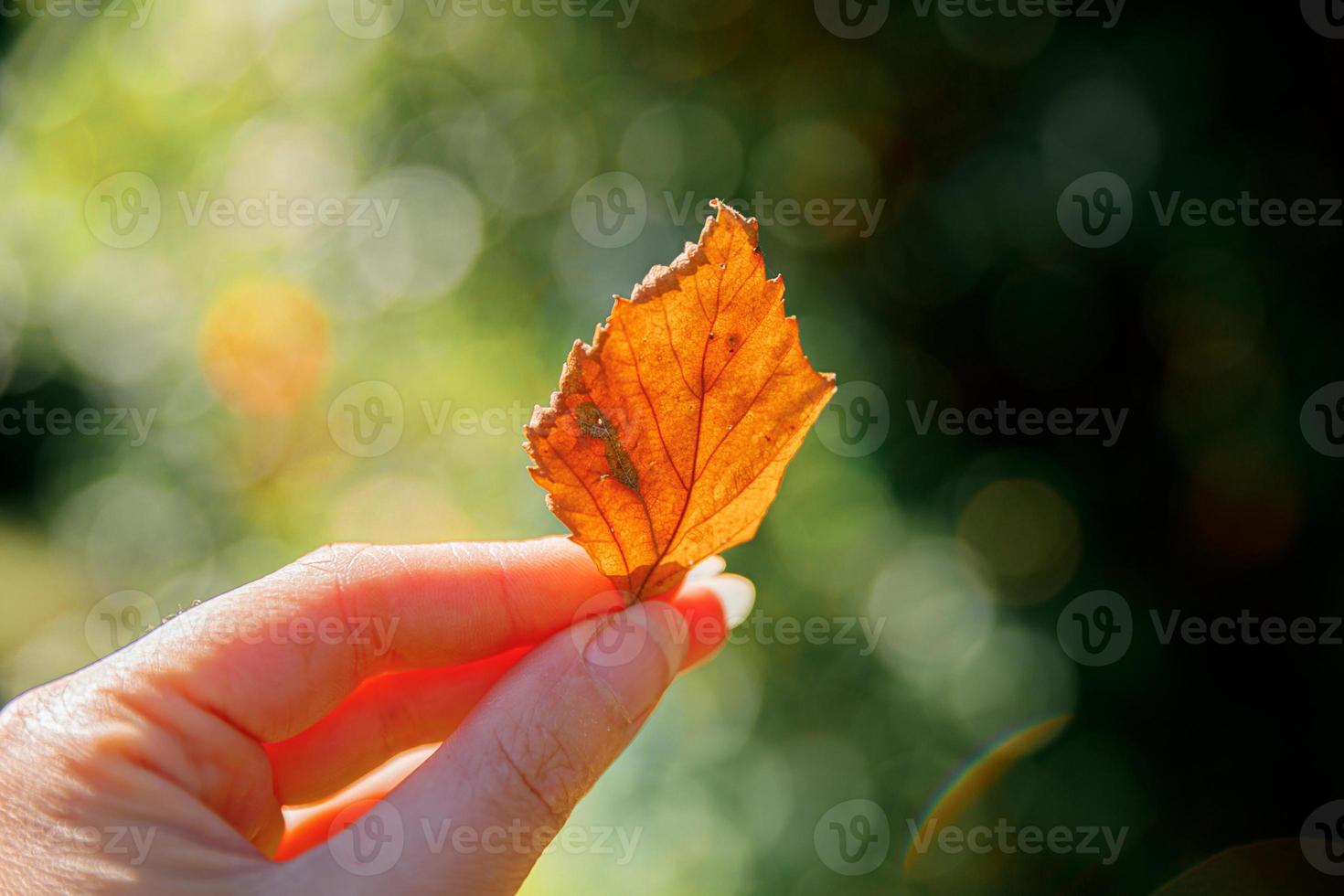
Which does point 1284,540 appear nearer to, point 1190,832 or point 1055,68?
point 1190,832

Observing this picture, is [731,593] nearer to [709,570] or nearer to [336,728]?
[709,570]

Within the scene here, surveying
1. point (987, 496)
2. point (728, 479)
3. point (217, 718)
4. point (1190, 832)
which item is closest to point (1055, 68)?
point (987, 496)

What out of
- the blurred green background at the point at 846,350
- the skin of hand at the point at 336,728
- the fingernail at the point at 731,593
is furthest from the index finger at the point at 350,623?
the blurred green background at the point at 846,350

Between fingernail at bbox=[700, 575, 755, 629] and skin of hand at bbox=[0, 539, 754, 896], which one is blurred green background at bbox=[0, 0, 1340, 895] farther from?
skin of hand at bbox=[0, 539, 754, 896]

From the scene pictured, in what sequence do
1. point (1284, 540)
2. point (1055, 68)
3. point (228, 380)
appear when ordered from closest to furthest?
1. point (1284, 540)
2. point (1055, 68)
3. point (228, 380)

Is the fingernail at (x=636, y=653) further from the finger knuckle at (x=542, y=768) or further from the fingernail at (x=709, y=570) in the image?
the fingernail at (x=709, y=570)

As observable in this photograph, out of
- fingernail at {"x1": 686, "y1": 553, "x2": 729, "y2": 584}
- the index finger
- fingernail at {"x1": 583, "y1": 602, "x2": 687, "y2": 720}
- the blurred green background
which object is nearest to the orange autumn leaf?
fingernail at {"x1": 583, "y1": 602, "x2": 687, "y2": 720}
